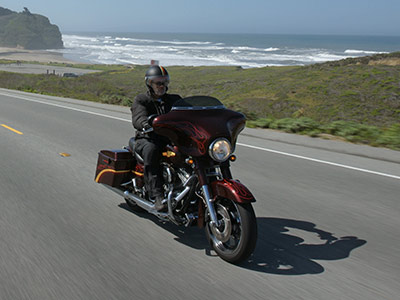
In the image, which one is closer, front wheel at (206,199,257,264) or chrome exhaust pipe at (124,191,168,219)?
front wheel at (206,199,257,264)

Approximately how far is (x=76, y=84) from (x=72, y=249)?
38399 millimetres

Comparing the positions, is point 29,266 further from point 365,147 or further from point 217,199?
point 365,147

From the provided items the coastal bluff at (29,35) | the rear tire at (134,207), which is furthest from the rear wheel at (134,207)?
the coastal bluff at (29,35)

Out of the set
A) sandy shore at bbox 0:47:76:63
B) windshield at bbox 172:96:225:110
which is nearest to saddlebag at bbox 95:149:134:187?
windshield at bbox 172:96:225:110

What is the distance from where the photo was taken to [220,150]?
13.7 feet

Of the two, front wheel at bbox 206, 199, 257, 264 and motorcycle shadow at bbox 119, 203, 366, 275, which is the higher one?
front wheel at bbox 206, 199, 257, 264

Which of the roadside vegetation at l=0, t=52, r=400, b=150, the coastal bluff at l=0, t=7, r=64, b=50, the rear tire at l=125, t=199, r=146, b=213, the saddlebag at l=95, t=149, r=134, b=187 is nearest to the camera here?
the saddlebag at l=95, t=149, r=134, b=187

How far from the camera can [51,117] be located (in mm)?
14430

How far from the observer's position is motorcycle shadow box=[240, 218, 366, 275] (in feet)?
13.9

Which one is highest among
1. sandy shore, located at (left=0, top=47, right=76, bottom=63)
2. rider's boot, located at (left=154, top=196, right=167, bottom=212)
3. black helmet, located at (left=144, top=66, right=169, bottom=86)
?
black helmet, located at (left=144, top=66, right=169, bottom=86)

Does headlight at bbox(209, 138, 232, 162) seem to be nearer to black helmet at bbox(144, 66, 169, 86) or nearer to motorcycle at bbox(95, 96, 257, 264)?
motorcycle at bbox(95, 96, 257, 264)

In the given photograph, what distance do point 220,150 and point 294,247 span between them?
1330mm

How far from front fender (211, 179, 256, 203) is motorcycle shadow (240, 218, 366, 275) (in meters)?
0.66

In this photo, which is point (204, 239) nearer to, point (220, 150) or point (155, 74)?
point (220, 150)
